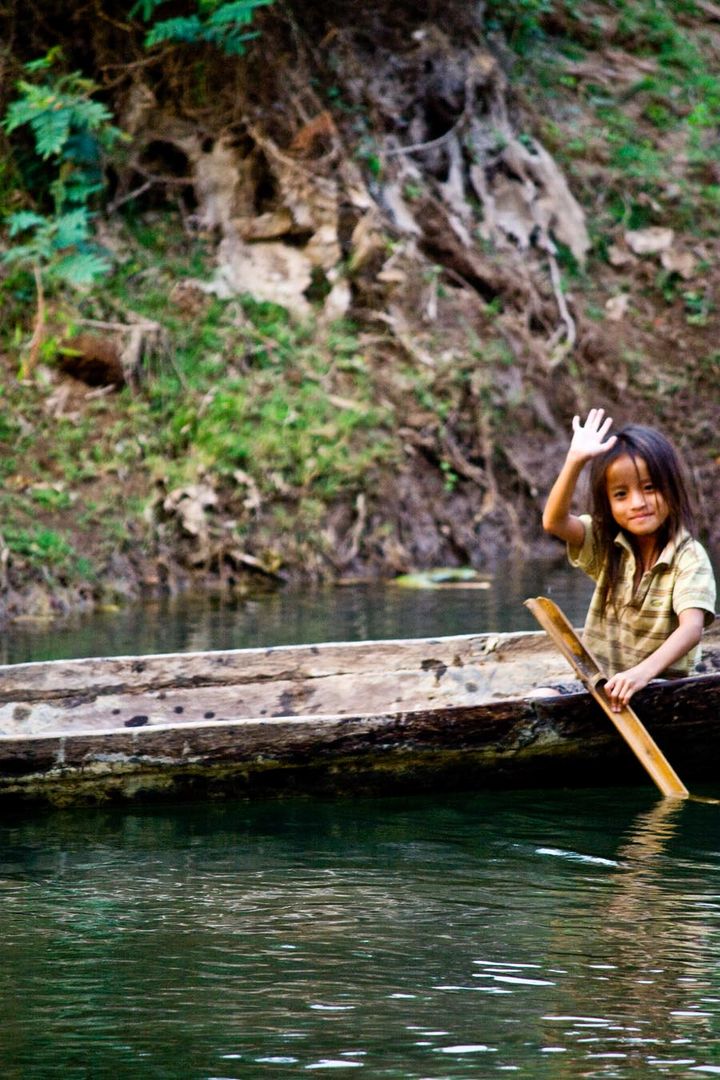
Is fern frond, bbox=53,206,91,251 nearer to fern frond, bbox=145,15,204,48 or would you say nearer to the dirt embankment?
the dirt embankment

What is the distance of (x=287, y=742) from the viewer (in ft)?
16.3

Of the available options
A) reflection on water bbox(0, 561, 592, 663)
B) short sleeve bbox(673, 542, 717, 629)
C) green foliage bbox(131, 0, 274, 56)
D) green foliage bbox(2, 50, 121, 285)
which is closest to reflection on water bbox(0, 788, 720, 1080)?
short sleeve bbox(673, 542, 717, 629)

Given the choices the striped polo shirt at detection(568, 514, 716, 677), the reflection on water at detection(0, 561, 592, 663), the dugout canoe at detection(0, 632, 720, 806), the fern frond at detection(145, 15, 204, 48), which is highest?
the fern frond at detection(145, 15, 204, 48)

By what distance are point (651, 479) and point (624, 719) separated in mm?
831

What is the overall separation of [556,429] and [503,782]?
29.4 feet

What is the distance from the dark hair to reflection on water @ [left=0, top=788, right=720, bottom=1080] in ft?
2.97

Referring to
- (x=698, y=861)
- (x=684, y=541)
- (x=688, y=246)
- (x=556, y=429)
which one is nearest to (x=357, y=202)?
(x=556, y=429)

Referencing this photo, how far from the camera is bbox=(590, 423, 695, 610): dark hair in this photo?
5.18 metres

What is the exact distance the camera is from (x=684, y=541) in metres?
5.35

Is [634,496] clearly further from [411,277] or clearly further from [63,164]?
[411,277]

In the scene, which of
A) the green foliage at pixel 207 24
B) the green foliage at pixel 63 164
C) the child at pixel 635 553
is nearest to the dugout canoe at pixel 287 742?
the child at pixel 635 553

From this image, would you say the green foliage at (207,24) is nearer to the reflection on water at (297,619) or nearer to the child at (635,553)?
the reflection on water at (297,619)

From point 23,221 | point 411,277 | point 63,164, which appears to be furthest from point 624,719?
point 411,277

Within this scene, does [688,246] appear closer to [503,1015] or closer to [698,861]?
[698,861]
